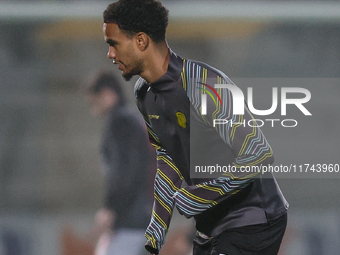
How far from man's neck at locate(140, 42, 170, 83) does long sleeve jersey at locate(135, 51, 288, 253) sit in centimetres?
2

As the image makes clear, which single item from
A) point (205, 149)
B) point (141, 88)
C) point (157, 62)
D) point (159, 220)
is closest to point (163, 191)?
point (159, 220)

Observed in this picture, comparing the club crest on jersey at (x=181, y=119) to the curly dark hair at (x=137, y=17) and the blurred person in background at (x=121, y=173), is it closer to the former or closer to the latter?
the curly dark hair at (x=137, y=17)

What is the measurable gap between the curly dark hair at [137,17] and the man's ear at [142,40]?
12 mm

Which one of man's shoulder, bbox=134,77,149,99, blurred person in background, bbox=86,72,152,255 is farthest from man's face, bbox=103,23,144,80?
blurred person in background, bbox=86,72,152,255

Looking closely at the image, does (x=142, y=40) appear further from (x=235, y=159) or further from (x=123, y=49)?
(x=235, y=159)

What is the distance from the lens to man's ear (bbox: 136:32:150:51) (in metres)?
1.63

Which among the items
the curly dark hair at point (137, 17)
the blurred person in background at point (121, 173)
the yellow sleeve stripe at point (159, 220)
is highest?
the curly dark hair at point (137, 17)

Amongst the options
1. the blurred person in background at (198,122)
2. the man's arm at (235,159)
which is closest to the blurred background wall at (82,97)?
the blurred person in background at (198,122)

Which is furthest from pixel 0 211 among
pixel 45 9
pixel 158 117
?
pixel 158 117

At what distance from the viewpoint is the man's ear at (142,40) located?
1627 mm

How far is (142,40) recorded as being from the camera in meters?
1.63

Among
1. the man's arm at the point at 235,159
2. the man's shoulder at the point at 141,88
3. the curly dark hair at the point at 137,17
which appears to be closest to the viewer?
the man's arm at the point at 235,159

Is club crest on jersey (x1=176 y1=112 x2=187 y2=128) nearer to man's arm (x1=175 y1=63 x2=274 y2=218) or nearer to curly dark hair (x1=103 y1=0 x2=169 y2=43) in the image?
man's arm (x1=175 y1=63 x2=274 y2=218)

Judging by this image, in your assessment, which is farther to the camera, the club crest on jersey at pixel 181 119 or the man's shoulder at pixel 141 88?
the man's shoulder at pixel 141 88
